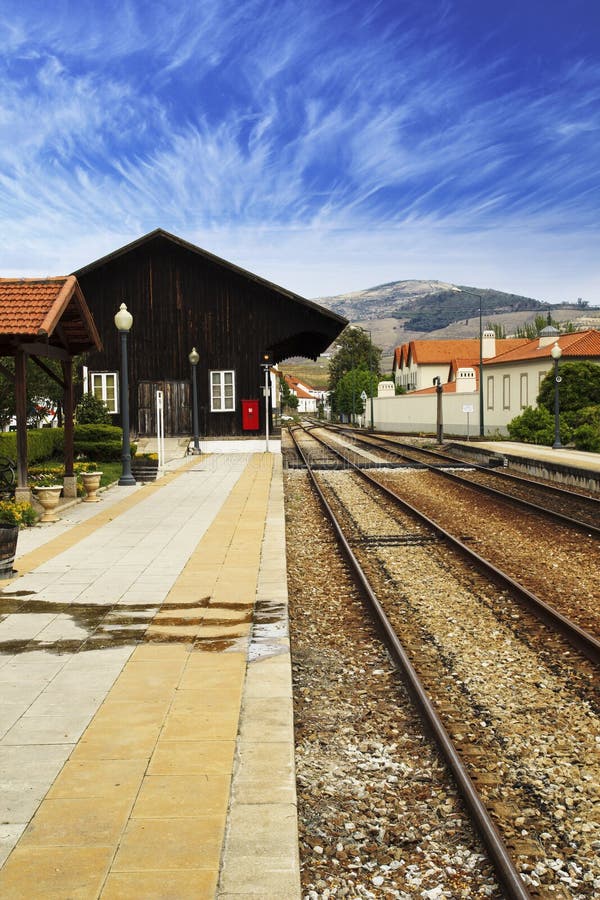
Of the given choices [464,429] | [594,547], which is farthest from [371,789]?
[464,429]

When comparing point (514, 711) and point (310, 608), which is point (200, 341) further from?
point (514, 711)

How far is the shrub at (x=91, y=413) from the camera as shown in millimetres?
35375

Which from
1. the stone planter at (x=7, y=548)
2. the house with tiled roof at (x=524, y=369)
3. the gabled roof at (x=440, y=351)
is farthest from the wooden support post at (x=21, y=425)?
the gabled roof at (x=440, y=351)

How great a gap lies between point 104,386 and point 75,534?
25793 millimetres

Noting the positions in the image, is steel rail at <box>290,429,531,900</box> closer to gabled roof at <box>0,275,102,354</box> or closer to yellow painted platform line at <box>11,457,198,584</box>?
yellow painted platform line at <box>11,457,198,584</box>

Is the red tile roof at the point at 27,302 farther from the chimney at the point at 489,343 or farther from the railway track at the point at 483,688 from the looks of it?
the chimney at the point at 489,343

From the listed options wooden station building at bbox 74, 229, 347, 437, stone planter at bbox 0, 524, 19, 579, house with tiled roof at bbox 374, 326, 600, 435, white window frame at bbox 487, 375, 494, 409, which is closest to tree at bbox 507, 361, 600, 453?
house with tiled roof at bbox 374, 326, 600, 435

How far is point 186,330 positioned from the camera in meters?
38.2

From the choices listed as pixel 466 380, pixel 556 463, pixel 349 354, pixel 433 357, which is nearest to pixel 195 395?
pixel 556 463

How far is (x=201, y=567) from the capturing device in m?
10.6

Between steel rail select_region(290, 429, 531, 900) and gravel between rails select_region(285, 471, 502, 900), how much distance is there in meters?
0.08

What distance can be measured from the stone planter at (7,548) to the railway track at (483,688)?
401 centimetres

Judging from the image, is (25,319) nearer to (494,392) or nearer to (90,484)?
(90,484)

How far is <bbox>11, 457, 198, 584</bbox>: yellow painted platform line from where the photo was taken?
11.1 m
